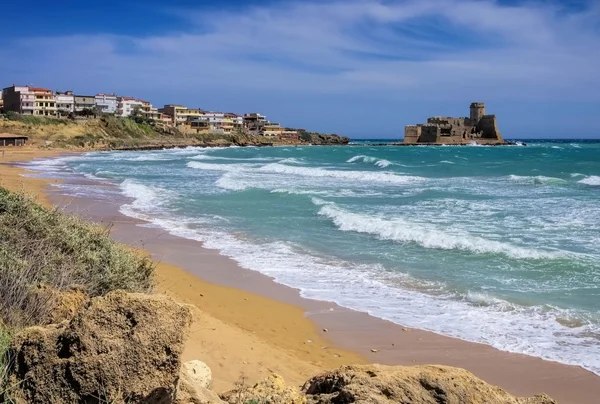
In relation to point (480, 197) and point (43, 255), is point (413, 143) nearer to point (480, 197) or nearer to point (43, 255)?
point (480, 197)

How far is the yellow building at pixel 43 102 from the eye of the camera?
3688 inches

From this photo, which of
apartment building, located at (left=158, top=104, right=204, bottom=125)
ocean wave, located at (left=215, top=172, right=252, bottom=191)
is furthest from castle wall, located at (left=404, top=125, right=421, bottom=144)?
ocean wave, located at (left=215, top=172, right=252, bottom=191)

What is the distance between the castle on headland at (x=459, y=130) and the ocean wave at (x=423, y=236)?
10578 centimetres

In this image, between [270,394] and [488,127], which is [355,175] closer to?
[270,394]

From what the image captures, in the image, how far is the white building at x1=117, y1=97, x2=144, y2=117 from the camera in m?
118

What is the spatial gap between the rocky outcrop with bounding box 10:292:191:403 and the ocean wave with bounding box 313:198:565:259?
1058 centimetres

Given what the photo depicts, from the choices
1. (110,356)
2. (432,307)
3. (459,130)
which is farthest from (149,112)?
(110,356)

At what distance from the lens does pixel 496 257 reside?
12.2 m

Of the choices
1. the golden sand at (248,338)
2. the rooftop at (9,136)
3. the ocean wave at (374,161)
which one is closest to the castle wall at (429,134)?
the ocean wave at (374,161)

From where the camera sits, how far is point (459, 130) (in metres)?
121

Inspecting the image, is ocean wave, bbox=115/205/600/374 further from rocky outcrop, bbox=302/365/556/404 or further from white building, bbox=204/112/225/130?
white building, bbox=204/112/225/130

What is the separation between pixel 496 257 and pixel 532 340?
4.94 m

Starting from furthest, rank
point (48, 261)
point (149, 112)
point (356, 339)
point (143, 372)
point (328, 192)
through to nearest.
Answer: point (149, 112) < point (328, 192) < point (356, 339) < point (48, 261) < point (143, 372)

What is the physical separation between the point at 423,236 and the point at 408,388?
11219 mm
